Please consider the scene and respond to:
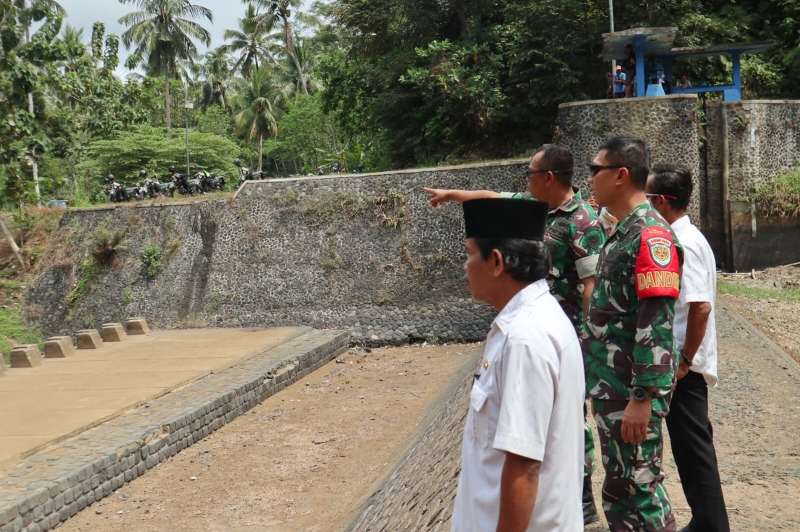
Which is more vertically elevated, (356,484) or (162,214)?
(162,214)

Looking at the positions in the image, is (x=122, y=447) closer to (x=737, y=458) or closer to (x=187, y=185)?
(x=737, y=458)

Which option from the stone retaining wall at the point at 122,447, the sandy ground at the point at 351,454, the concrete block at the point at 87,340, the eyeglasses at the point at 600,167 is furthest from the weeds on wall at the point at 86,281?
the eyeglasses at the point at 600,167

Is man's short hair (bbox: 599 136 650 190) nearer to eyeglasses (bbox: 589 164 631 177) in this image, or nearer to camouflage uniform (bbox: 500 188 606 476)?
eyeglasses (bbox: 589 164 631 177)

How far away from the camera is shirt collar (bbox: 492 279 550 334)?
1905 millimetres

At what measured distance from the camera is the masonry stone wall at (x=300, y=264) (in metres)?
15.8

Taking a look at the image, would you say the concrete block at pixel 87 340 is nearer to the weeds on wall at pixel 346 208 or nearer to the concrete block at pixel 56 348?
the concrete block at pixel 56 348

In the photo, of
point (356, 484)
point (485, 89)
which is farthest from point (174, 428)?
point (485, 89)

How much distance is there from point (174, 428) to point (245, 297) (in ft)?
28.3

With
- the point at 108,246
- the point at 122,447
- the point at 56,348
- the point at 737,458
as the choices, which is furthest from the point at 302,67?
the point at 737,458

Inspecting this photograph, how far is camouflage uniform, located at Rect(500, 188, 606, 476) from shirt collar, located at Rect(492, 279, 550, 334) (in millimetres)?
1705

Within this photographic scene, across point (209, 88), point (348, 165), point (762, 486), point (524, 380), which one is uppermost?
point (209, 88)

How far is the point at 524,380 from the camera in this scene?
5.93ft

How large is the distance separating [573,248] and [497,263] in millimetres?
1773

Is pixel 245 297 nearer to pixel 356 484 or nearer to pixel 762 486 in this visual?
pixel 356 484
